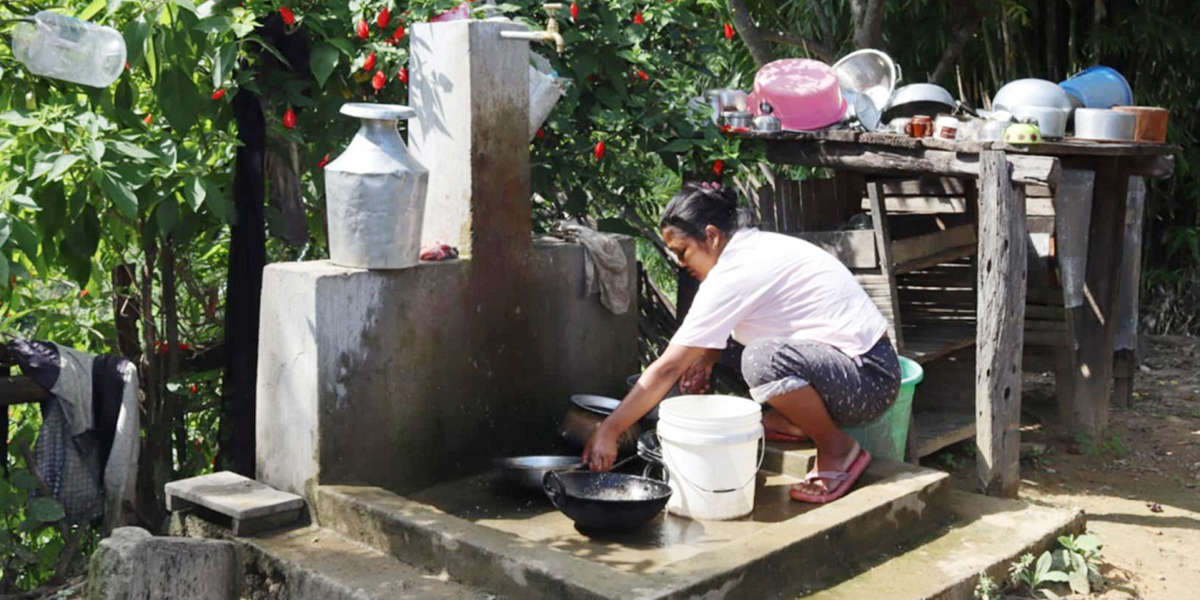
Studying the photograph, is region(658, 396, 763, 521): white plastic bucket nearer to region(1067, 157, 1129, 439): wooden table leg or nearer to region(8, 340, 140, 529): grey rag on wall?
region(8, 340, 140, 529): grey rag on wall

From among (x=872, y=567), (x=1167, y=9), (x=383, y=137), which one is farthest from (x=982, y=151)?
(x=1167, y=9)

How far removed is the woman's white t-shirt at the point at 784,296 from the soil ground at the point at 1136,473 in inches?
50.5

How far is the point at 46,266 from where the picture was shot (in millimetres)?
5027

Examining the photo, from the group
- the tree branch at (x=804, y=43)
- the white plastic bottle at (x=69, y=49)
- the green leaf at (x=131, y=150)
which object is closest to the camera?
the white plastic bottle at (x=69, y=49)

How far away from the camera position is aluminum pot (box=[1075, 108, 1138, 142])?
21.2 ft

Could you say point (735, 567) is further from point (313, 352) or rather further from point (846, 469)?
point (313, 352)

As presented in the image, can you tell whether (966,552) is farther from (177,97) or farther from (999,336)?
(177,97)

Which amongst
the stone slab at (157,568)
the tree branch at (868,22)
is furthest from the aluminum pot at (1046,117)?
the stone slab at (157,568)

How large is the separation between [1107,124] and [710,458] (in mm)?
3354

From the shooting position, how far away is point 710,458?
14.3ft

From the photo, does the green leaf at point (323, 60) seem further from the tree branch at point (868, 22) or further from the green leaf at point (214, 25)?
the tree branch at point (868, 22)

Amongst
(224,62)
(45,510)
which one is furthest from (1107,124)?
(45,510)

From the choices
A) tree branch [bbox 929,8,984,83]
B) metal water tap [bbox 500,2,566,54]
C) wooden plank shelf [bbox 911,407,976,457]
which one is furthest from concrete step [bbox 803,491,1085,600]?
tree branch [bbox 929,8,984,83]

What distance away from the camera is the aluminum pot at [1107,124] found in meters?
6.46
